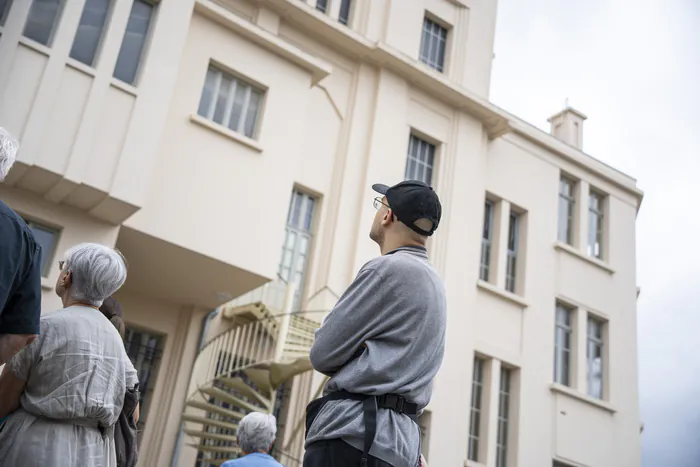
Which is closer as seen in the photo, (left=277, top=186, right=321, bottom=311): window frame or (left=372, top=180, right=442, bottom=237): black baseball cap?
(left=372, top=180, right=442, bottom=237): black baseball cap

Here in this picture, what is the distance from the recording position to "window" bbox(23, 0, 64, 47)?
34.7ft

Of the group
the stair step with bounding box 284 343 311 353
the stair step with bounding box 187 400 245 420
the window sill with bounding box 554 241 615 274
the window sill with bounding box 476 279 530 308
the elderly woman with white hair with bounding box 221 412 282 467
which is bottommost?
the elderly woman with white hair with bounding box 221 412 282 467

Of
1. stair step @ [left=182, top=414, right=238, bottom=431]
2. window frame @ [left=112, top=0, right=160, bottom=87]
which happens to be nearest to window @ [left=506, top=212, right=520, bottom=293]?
stair step @ [left=182, top=414, right=238, bottom=431]

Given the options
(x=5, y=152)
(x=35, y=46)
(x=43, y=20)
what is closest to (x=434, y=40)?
(x=43, y=20)

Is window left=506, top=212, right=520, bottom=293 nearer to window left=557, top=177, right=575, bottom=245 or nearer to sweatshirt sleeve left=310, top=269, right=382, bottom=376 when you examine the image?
window left=557, top=177, right=575, bottom=245

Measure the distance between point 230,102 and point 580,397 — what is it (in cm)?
1093

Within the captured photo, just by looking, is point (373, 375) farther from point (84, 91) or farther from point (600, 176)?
point (600, 176)

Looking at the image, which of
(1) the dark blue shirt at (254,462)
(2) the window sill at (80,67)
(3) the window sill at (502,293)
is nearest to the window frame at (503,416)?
(3) the window sill at (502,293)

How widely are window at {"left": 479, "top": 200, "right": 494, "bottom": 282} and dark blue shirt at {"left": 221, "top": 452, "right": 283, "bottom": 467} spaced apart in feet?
42.5

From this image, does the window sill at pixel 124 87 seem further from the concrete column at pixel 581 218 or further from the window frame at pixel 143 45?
the concrete column at pixel 581 218

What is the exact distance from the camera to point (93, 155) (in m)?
10.5

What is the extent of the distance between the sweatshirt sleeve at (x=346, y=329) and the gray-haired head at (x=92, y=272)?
53.4 inches

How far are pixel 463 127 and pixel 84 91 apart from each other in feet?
Answer: 32.9

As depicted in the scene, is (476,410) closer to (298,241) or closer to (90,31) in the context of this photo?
(298,241)
